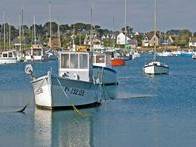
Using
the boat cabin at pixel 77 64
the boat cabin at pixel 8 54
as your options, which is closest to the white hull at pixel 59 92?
the boat cabin at pixel 77 64

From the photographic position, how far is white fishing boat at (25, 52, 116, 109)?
40.3 metres

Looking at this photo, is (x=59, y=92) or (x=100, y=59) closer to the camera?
(x=59, y=92)

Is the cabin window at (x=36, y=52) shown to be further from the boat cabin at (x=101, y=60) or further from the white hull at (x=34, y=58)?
the boat cabin at (x=101, y=60)

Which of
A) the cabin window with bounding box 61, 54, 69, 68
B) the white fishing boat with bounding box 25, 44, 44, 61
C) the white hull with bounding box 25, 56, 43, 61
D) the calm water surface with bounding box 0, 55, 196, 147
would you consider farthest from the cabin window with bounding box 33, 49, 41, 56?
the cabin window with bounding box 61, 54, 69, 68

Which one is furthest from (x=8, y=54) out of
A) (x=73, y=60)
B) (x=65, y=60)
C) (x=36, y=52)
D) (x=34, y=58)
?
(x=73, y=60)

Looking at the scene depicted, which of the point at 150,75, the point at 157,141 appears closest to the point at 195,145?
the point at 157,141

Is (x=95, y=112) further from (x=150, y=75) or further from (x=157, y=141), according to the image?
(x=150, y=75)

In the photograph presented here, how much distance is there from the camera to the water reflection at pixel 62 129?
30.6 metres

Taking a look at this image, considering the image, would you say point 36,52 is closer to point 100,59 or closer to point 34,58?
point 34,58

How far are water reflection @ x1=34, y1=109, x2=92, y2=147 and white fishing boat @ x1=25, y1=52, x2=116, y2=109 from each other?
28.5 inches

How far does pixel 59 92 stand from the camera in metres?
40.6

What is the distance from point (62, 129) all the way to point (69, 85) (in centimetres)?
596

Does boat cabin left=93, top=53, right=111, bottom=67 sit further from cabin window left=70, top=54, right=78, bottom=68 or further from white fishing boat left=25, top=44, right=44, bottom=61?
white fishing boat left=25, top=44, right=44, bottom=61

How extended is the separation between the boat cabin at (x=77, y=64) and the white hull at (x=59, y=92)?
1.13 m
